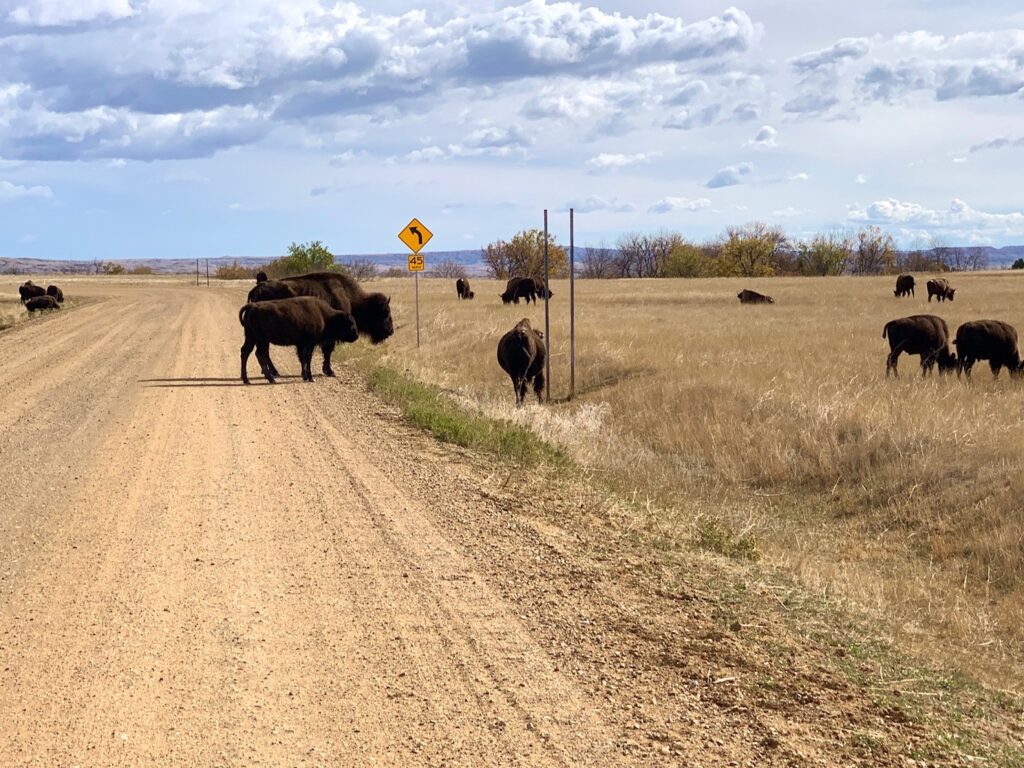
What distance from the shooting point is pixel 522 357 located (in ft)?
57.3

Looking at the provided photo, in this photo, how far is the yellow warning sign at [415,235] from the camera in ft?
79.4

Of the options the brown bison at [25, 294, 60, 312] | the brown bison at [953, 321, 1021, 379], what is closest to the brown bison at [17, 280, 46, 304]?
the brown bison at [25, 294, 60, 312]

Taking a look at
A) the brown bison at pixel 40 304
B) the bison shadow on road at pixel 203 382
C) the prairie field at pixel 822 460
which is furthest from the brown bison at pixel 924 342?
the brown bison at pixel 40 304

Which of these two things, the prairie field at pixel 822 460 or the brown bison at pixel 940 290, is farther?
the brown bison at pixel 940 290

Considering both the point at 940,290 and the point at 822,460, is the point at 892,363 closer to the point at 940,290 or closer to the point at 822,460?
the point at 822,460

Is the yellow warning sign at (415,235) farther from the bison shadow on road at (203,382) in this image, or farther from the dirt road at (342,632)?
the dirt road at (342,632)

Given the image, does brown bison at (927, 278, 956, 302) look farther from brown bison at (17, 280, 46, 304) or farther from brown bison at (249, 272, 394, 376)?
brown bison at (17, 280, 46, 304)

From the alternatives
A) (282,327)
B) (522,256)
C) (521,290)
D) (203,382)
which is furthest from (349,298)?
(522,256)

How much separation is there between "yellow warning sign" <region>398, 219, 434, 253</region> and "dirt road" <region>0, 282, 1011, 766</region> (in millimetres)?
14424

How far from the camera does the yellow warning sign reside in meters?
24.2

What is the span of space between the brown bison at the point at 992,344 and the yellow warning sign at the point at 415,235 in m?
12.1

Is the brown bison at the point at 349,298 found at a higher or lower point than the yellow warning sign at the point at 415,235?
lower

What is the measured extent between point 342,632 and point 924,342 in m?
17.0

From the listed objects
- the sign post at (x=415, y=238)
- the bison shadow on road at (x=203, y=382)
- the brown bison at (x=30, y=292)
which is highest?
the sign post at (x=415, y=238)
